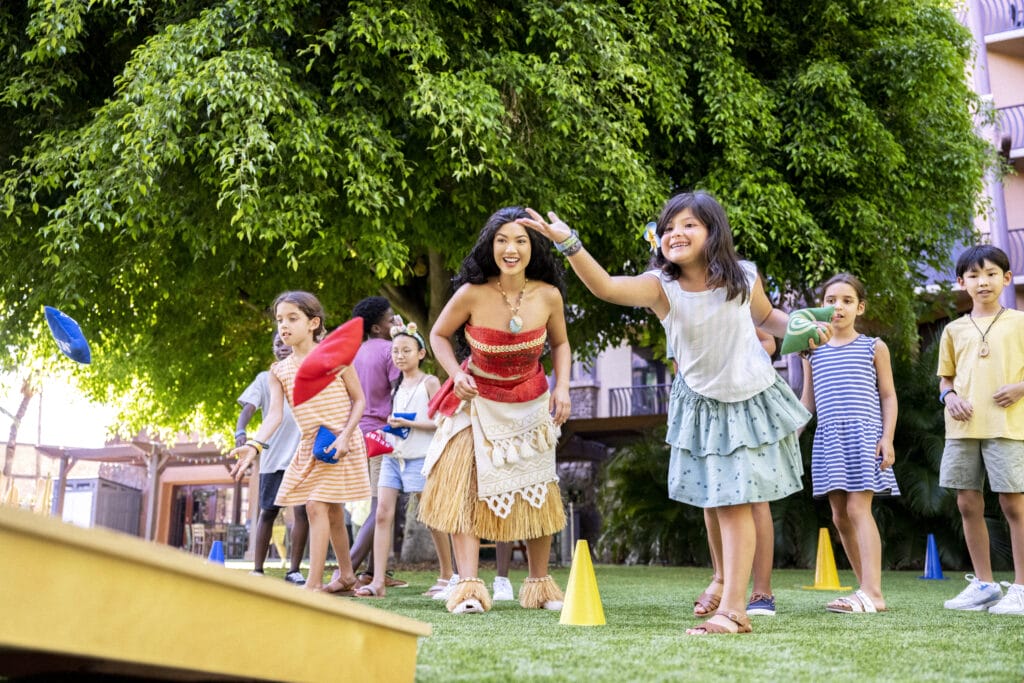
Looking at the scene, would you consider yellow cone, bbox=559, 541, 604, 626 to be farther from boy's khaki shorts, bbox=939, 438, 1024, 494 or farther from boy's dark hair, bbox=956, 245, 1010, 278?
boy's dark hair, bbox=956, 245, 1010, 278

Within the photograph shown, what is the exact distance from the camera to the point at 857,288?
16.6 ft

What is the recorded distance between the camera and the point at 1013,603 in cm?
456

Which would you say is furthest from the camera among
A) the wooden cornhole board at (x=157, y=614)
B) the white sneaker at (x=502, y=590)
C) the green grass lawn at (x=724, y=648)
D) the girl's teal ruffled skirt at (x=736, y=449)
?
the white sneaker at (x=502, y=590)

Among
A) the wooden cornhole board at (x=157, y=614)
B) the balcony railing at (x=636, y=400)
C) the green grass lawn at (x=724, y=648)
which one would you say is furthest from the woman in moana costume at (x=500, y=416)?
the balcony railing at (x=636, y=400)

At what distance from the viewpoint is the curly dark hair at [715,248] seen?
361 cm

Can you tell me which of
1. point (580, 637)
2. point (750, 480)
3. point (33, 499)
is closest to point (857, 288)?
point (750, 480)

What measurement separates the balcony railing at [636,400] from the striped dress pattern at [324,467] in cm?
1928

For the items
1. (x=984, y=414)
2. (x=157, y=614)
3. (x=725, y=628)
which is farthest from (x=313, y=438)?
(x=157, y=614)

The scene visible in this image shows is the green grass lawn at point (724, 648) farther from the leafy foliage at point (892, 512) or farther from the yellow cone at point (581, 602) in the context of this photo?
the leafy foliage at point (892, 512)

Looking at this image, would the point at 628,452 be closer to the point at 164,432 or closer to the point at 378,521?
the point at 164,432

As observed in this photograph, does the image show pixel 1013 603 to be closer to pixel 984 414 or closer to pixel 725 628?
pixel 984 414

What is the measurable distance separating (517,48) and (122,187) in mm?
3987

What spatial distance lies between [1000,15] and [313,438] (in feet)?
72.2

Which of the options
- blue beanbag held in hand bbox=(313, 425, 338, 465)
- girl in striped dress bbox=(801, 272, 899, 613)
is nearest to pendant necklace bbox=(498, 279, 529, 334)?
blue beanbag held in hand bbox=(313, 425, 338, 465)
